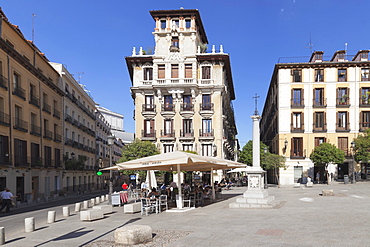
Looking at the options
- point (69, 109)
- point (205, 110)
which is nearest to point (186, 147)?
point (205, 110)

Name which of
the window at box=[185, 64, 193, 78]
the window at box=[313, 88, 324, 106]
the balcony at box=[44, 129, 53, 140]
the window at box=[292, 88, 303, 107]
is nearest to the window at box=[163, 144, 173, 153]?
the window at box=[185, 64, 193, 78]

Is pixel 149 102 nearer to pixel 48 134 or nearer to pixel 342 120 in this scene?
pixel 48 134

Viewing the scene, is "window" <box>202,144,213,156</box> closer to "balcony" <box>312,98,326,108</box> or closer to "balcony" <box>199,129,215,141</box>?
"balcony" <box>199,129,215,141</box>

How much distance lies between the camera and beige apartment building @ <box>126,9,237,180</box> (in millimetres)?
45125

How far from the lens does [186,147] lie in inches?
1770

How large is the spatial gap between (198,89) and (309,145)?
52.3 feet

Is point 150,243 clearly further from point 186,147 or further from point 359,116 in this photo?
point 359,116

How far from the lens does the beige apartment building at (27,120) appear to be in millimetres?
27047

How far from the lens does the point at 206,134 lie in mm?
45094

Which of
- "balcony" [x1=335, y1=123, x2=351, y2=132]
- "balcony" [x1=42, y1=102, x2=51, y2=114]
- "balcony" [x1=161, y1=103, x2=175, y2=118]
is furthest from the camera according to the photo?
"balcony" [x1=161, y1=103, x2=175, y2=118]

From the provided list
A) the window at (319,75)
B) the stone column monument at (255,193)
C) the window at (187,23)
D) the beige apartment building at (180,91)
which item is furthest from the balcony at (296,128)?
the stone column monument at (255,193)

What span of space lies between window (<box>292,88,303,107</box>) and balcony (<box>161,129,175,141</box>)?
16.1 metres

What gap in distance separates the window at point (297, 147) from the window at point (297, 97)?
443cm

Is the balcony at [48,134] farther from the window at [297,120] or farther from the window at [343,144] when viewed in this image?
the window at [343,144]
